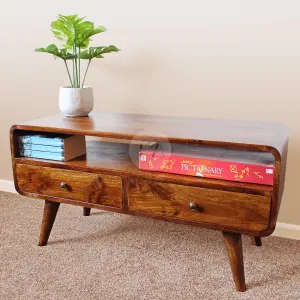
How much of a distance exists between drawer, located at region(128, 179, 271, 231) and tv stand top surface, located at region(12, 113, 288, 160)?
15 centimetres

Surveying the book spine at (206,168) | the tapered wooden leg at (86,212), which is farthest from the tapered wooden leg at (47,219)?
the book spine at (206,168)

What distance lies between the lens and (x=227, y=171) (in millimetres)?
1048

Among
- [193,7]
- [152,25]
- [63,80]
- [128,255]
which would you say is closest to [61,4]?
[63,80]

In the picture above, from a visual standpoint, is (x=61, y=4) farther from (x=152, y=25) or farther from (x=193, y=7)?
(x=193, y=7)

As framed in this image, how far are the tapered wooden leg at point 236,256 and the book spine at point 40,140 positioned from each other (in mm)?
609

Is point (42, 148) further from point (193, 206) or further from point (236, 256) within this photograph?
point (236, 256)

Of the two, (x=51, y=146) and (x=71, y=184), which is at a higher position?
(x=51, y=146)

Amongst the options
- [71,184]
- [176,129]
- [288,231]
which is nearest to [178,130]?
[176,129]

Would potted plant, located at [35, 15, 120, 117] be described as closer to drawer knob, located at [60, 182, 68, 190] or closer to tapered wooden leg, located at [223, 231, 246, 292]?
drawer knob, located at [60, 182, 68, 190]

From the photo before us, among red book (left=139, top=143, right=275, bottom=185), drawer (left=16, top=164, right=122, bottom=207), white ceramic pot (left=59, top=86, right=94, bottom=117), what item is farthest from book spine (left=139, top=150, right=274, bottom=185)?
white ceramic pot (left=59, top=86, right=94, bottom=117)

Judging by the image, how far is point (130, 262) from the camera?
1271mm

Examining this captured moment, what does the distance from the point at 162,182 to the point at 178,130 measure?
167 mm

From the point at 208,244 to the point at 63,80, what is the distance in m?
0.97

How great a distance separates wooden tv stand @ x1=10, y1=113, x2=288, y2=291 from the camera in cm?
102
